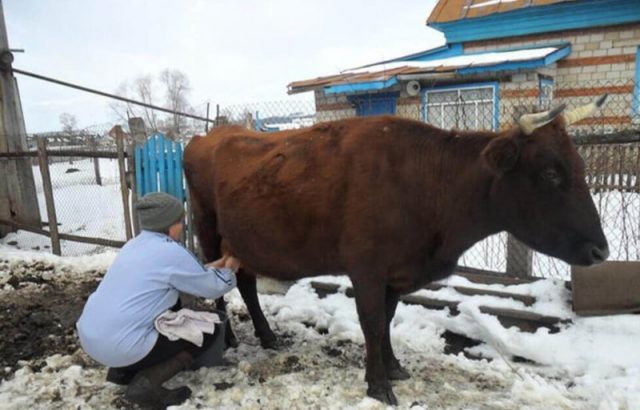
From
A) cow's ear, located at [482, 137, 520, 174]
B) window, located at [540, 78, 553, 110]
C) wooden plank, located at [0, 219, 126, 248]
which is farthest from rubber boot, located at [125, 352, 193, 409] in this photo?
window, located at [540, 78, 553, 110]

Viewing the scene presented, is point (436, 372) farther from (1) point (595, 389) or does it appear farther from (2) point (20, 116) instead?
(2) point (20, 116)

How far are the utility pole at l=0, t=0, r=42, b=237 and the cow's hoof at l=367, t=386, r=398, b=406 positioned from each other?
7.71 m

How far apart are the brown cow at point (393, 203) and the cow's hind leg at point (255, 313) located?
51 centimetres

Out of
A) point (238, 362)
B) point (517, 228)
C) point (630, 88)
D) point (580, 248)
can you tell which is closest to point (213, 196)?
point (238, 362)

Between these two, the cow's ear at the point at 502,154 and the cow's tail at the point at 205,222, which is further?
the cow's tail at the point at 205,222

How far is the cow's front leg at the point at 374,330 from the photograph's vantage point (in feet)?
10.8

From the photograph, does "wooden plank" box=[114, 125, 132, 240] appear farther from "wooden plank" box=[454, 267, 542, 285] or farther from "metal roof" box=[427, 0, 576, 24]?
"metal roof" box=[427, 0, 576, 24]

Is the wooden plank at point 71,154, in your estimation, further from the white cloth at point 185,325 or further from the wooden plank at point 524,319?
the wooden plank at point 524,319

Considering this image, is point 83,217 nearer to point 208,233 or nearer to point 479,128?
point 208,233

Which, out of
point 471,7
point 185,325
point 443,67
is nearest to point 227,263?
point 185,325

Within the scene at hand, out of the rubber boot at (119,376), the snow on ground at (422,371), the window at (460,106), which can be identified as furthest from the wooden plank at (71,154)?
the window at (460,106)

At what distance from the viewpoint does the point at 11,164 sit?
8453mm

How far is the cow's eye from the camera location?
292 cm

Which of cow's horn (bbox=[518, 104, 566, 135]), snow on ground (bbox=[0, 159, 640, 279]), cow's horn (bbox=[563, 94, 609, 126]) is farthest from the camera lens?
snow on ground (bbox=[0, 159, 640, 279])
